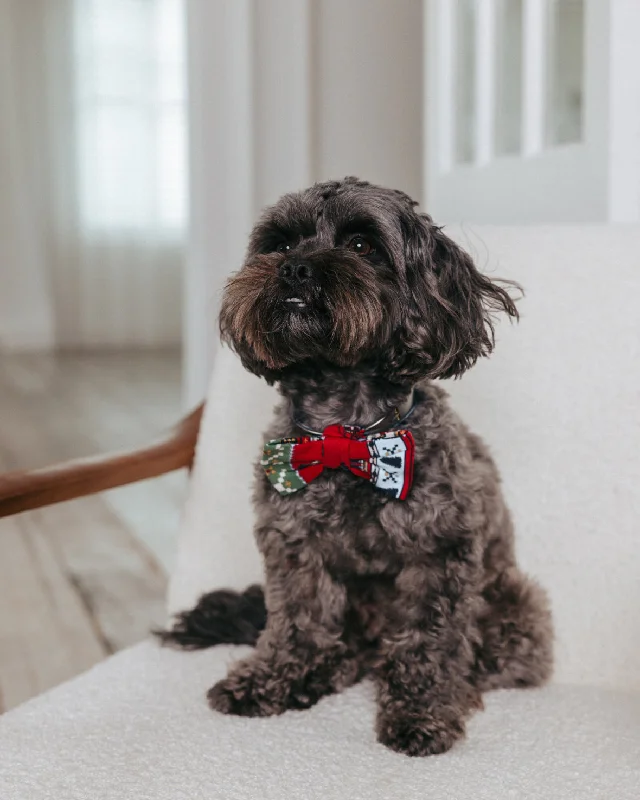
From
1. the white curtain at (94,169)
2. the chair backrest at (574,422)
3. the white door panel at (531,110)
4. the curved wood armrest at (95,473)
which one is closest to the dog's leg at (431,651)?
the chair backrest at (574,422)

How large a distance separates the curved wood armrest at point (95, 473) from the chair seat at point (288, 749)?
0.27 meters

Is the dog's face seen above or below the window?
below

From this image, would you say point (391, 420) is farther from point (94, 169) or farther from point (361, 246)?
point (94, 169)

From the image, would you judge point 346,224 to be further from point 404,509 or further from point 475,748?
point 475,748

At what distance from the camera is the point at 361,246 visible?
50.2 inches

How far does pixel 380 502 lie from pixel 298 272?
323mm

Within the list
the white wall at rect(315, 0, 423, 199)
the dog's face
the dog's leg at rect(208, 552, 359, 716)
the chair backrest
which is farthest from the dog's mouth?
the white wall at rect(315, 0, 423, 199)

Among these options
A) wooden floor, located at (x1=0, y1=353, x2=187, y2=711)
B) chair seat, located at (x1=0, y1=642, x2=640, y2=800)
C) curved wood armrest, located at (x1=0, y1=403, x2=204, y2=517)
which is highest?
curved wood armrest, located at (x1=0, y1=403, x2=204, y2=517)

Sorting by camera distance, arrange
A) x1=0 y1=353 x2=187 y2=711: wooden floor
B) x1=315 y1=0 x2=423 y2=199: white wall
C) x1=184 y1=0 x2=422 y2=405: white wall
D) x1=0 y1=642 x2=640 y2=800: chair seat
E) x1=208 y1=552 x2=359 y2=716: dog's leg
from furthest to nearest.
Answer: x1=315 y1=0 x2=423 y2=199: white wall → x1=184 y1=0 x2=422 y2=405: white wall → x1=0 y1=353 x2=187 y2=711: wooden floor → x1=208 y1=552 x2=359 y2=716: dog's leg → x1=0 y1=642 x2=640 y2=800: chair seat

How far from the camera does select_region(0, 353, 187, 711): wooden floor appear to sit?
102 inches

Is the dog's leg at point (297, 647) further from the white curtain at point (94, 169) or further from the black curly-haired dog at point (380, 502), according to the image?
the white curtain at point (94, 169)

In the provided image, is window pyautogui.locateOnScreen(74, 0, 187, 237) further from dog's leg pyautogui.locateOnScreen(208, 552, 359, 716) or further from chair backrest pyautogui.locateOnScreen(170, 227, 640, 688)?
dog's leg pyautogui.locateOnScreen(208, 552, 359, 716)

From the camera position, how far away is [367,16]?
3.69 metres

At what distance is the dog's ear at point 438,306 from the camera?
48.9 inches
